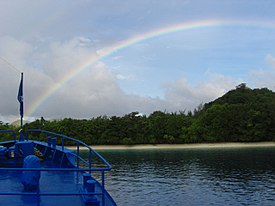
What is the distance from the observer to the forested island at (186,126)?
321 ft

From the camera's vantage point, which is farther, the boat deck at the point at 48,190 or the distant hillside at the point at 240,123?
the distant hillside at the point at 240,123

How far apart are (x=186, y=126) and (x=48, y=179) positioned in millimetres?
98740

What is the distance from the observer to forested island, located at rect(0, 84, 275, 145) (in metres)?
97.8

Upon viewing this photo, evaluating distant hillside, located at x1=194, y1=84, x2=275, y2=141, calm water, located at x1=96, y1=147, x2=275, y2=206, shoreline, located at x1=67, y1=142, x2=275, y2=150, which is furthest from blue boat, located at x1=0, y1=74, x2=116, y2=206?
distant hillside, located at x1=194, y1=84, x2=275, y2=141

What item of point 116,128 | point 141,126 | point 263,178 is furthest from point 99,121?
point 263,178

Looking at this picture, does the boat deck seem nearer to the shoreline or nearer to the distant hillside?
the shoreline

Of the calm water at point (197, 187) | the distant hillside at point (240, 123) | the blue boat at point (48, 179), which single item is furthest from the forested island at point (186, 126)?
the blue boat at point (48, 179)

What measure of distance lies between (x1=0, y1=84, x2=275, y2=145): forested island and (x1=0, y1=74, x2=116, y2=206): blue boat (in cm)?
8872

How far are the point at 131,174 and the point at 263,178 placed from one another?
1578 centimetres

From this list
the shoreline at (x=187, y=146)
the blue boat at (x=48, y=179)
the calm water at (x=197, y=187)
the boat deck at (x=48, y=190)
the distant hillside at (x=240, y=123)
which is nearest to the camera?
the blue boat at (x=48, y=179)

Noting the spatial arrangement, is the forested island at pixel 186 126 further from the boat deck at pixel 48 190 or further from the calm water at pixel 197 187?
the boat deck at pixel 48 190

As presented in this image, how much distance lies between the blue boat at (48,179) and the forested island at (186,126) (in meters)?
88.7

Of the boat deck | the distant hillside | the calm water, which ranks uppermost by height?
the distant hillside

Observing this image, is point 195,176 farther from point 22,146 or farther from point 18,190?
point 18,190
